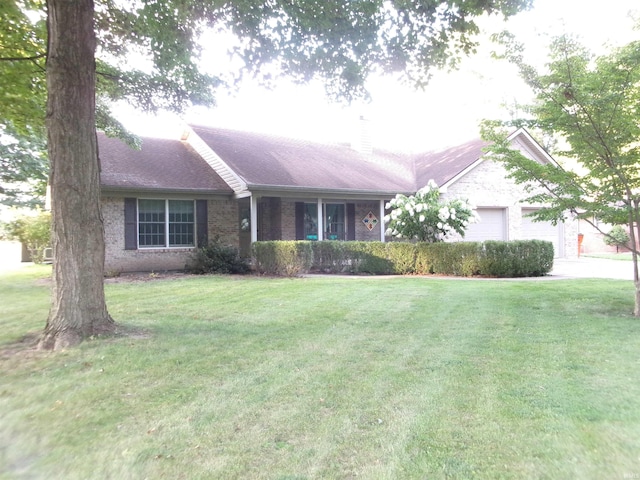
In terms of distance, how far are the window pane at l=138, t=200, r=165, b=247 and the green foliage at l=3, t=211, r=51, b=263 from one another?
7901 millimetres

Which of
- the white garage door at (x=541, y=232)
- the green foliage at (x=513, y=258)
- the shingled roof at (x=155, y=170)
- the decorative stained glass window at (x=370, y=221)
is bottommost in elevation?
the green foliage at (x=513, y=258)

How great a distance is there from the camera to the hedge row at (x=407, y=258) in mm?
12328

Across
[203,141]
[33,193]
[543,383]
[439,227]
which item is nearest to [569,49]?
[543,383]

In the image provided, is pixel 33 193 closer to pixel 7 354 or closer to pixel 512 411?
pixel 7 354

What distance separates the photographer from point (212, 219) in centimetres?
1585

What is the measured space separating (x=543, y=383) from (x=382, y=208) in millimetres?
13309

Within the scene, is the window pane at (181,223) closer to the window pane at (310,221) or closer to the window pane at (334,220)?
the window pane at (310,221)

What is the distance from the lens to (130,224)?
1414 cm

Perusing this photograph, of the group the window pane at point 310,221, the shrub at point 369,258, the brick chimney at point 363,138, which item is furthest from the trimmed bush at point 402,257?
the brick chimney at point 363,138

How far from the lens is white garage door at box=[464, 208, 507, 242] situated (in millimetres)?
18420

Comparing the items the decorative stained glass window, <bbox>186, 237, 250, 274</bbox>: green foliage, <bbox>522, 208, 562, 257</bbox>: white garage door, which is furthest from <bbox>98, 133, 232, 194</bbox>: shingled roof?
<bbox>522, 208, 562, 257</bbox>: white garage door

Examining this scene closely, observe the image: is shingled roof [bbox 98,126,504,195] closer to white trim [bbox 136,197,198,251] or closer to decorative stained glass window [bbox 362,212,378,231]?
white trim [bbox 136,197,198,251]

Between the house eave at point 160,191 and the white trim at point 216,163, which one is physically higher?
the white trim at point 216,163

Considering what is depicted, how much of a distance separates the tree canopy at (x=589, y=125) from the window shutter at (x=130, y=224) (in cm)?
1083
